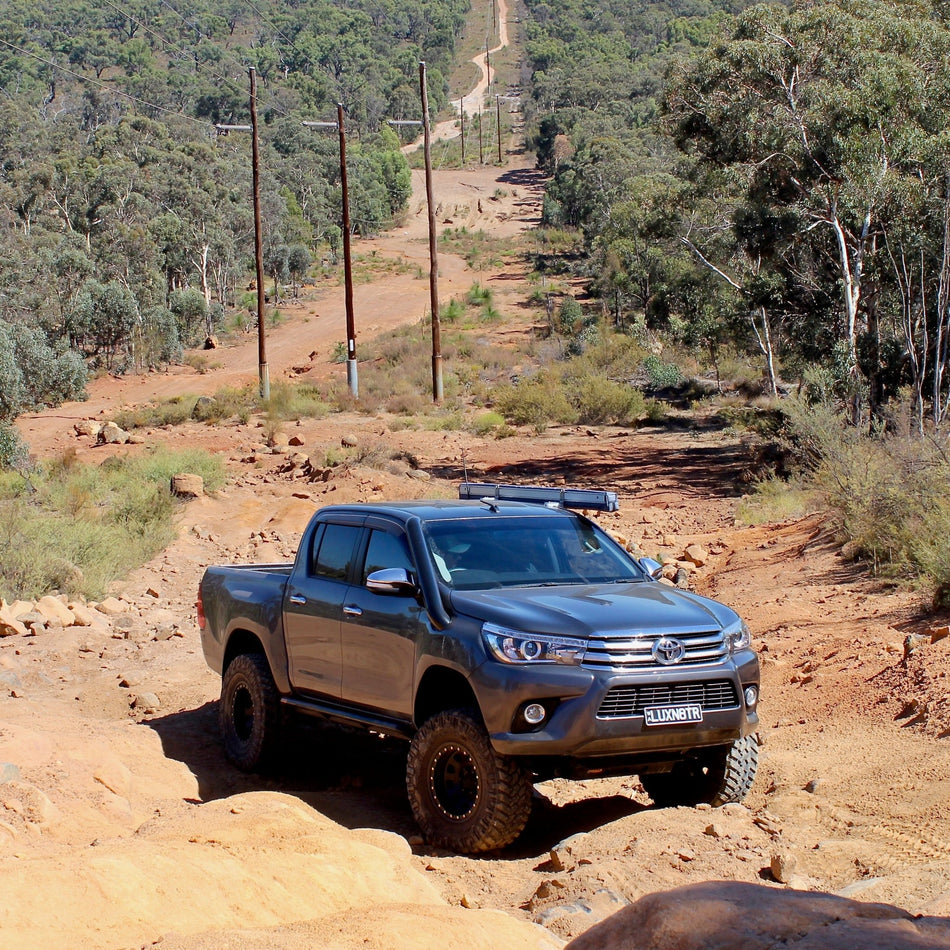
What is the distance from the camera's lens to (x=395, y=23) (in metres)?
155

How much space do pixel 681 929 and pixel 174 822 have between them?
354cm

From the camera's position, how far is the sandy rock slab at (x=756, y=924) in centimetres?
321

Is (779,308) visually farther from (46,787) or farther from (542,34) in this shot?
(542,34)

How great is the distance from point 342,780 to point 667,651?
117 inches

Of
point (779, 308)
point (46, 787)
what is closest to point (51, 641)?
point (46, 787)

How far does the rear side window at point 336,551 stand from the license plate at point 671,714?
2223 millimetres

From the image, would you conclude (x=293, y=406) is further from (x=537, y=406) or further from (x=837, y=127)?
(x=837, y=127)

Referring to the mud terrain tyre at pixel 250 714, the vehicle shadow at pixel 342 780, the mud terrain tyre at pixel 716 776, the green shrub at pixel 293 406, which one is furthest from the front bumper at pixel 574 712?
the green shrub at pixel 293 406

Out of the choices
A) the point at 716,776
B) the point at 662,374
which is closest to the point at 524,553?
the point at 716,776

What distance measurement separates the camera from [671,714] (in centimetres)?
586

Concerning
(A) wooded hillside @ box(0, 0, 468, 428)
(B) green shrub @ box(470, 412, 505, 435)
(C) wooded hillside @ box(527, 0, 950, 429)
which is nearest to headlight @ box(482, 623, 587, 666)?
(C) wooded hillside @ box(527, 0, 950, 429)

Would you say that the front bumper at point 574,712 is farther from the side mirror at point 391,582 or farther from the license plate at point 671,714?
the side mirror at point 391,582

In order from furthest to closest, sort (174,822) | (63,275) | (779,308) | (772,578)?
(63,275) → (779,308) → (772,578) → (174,822)

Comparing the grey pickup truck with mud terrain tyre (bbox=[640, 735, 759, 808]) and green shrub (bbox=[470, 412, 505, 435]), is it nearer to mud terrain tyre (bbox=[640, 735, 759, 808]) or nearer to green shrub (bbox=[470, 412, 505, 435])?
mud terrain tyre (bbox=[640, 735, 759, 808])
